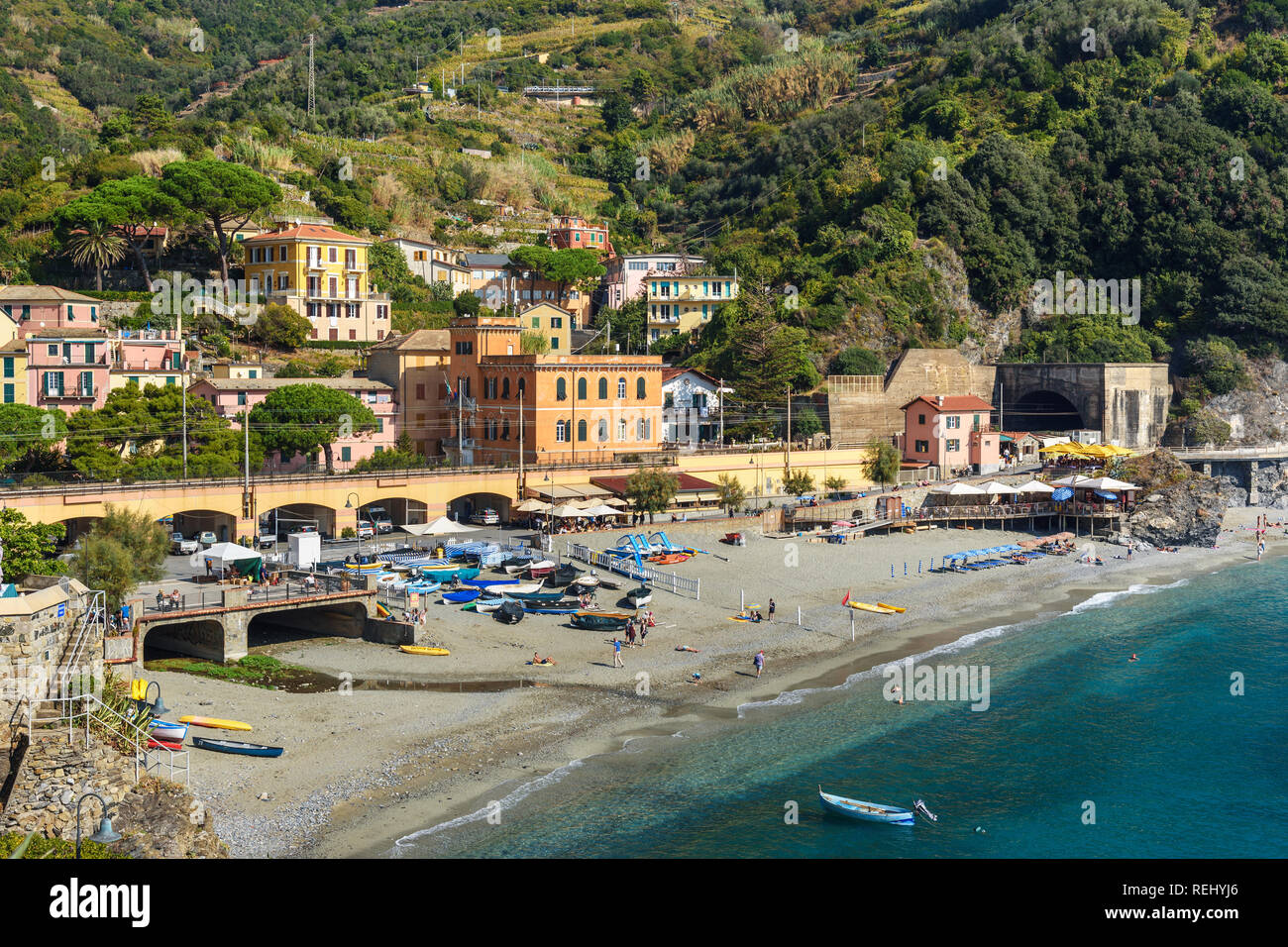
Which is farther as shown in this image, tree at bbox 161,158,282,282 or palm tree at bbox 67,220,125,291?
tree at bbox 161,158,282,282

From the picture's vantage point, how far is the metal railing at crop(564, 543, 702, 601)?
4866 centimetres

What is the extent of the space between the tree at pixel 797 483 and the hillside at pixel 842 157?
10092 millimetres

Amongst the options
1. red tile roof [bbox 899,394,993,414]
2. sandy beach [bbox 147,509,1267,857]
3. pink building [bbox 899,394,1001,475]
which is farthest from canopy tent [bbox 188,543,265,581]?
red tile roof [bbox 899,394,993,414]

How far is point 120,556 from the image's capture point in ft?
120

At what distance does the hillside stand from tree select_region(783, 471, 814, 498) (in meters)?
10.1

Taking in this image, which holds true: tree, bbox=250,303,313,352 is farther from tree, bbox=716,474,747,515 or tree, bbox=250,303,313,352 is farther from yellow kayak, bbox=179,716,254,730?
yellow kayak, bbox=179,716,254,730

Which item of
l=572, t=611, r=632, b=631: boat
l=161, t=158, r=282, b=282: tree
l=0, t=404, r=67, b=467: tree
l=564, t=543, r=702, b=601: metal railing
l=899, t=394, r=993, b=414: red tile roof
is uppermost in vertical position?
l=161, t=158, r=282, b=282: tree

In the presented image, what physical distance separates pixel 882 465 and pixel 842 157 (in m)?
49.8

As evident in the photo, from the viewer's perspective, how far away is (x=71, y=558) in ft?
121

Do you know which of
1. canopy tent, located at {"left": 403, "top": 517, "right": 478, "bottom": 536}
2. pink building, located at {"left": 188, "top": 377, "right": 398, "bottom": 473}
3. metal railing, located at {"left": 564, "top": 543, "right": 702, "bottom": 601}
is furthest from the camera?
pink building, located at {"left": 188, "top": 377, "right": 398, "bottom": 473}

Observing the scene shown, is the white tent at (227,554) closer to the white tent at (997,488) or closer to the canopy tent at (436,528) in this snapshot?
the canopy tent at (436,528)

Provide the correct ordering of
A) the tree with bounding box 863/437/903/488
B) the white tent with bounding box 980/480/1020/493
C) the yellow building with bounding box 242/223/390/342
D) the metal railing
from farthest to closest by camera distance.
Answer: the yellow building with bounding box 242/223/390/342 < the tree with bounding box 863/437/903/488 < the white tent with bounding box 980/480/1020/493 < the metal railing

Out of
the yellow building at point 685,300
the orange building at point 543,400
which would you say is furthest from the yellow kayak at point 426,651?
the yellow building at point 685,300

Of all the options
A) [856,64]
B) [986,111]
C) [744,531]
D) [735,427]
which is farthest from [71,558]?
[856,64]
